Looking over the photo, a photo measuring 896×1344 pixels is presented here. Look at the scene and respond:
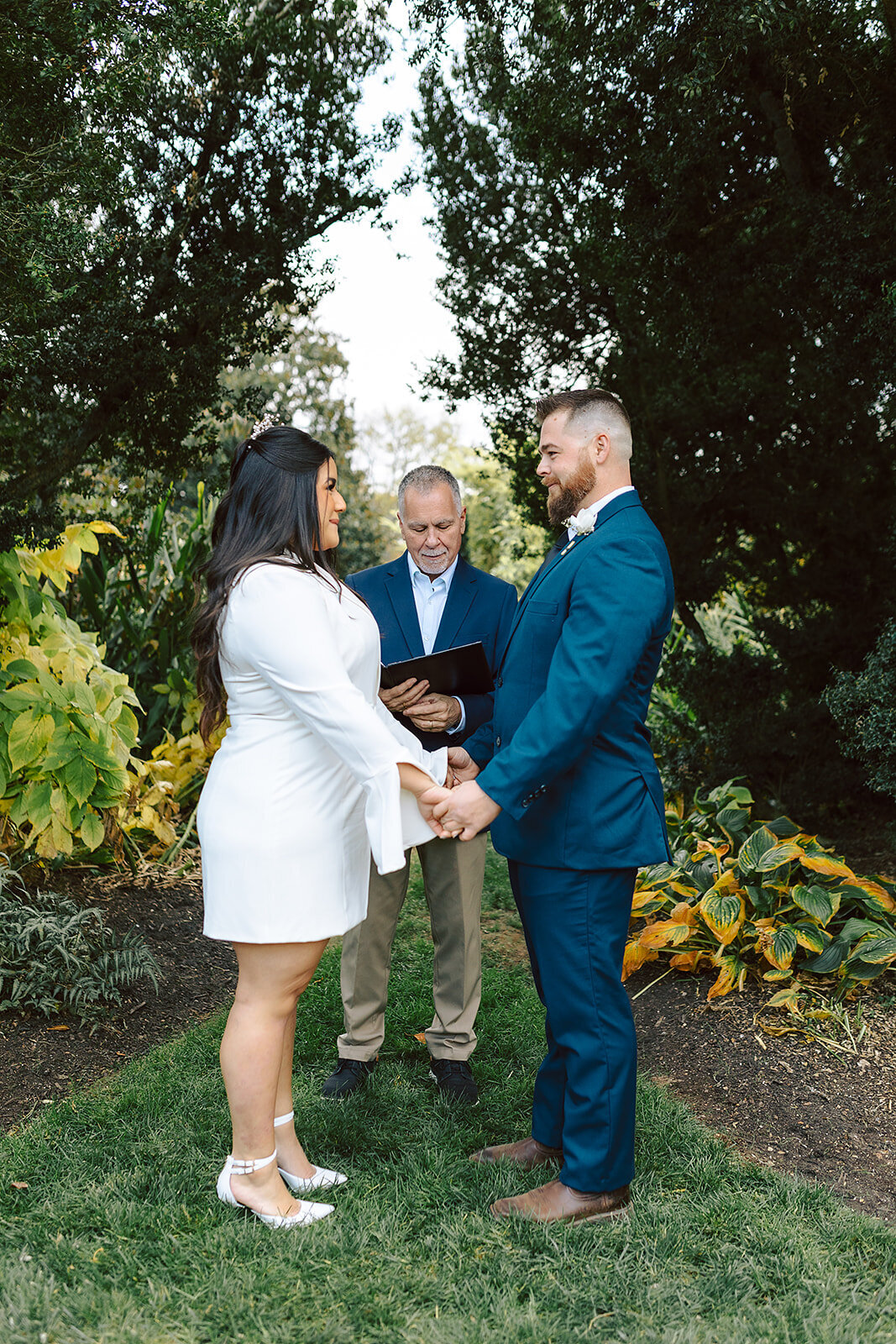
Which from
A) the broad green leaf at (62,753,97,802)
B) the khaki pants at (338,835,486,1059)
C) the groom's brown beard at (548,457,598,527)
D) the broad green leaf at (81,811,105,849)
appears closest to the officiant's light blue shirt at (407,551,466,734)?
the khaki pants at (338,835,486,1059)

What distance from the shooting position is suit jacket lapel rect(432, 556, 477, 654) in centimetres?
390

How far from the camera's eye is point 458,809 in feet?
9.12

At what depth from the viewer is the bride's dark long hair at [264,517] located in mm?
2662

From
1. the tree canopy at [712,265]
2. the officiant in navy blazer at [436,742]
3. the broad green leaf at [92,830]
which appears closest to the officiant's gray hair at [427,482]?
the officiant in navy blazer at [436,742]

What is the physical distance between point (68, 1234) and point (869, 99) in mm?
5579

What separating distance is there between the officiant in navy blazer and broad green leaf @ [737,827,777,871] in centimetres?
142

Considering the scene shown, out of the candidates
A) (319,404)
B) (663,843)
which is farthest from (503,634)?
(319,404)

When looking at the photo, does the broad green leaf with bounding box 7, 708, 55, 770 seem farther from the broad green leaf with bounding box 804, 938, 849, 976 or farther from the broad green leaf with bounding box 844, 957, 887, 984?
the broad green leaf with bounding box 844, 957, 887, 984

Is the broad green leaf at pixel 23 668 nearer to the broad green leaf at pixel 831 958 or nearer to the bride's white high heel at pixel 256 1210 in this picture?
the bride's white high heel at pixel 256 1210

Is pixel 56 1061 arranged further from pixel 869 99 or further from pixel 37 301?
pixel 869 99

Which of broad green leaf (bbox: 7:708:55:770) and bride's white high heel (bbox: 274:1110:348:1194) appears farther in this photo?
→ broad green leaf (bbox: 7:708:55:770)

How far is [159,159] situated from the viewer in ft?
17.5

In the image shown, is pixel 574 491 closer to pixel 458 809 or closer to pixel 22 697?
pixel 458 809

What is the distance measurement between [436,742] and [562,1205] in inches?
64.2
